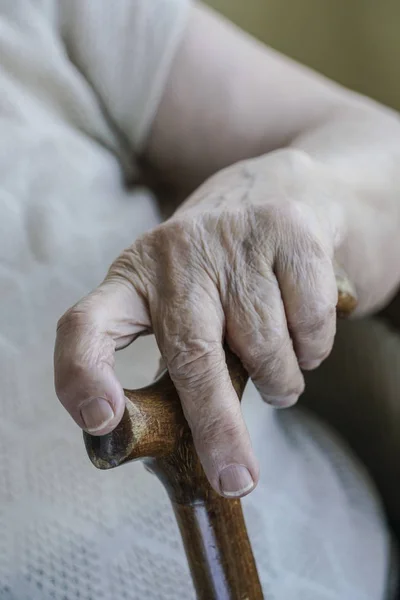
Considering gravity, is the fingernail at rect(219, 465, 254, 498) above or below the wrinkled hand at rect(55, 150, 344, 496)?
below

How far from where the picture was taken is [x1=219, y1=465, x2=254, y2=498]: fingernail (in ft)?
1.22

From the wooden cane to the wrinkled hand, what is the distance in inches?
0.5

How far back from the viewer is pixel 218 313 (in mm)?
428

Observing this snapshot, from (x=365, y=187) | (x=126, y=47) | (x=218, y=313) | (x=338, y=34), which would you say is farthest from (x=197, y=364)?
(x=338, y=34)

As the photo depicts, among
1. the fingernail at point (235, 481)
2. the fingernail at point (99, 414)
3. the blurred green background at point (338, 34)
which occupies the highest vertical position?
the blurred green background at point (338, 34)

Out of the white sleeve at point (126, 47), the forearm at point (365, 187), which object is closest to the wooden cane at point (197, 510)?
the forearm at point (365, 187)

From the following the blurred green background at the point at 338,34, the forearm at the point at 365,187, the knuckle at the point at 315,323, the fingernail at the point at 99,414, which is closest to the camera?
the fingernail at the point at 99,414

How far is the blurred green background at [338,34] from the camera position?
0.91 m

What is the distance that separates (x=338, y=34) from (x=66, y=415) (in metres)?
0.73

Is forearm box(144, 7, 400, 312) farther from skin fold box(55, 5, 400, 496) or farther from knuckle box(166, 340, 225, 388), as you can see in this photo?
knuckle box(166, 340, 225, 388)

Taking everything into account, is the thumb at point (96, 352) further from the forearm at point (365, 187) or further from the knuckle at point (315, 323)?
the forearm at point (365, 187)

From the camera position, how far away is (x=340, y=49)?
98cm

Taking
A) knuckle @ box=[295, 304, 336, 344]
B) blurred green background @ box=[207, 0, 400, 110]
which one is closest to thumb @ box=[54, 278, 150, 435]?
knuckle @ box=[295, 304, 336, 344]

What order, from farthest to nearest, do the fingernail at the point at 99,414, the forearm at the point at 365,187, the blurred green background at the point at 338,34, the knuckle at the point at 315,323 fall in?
the blurred green background at the point at 338,34
the forearm at the point at 365,187
the knuckle at the point at 315,323
the fingernail at the point at 99,414
